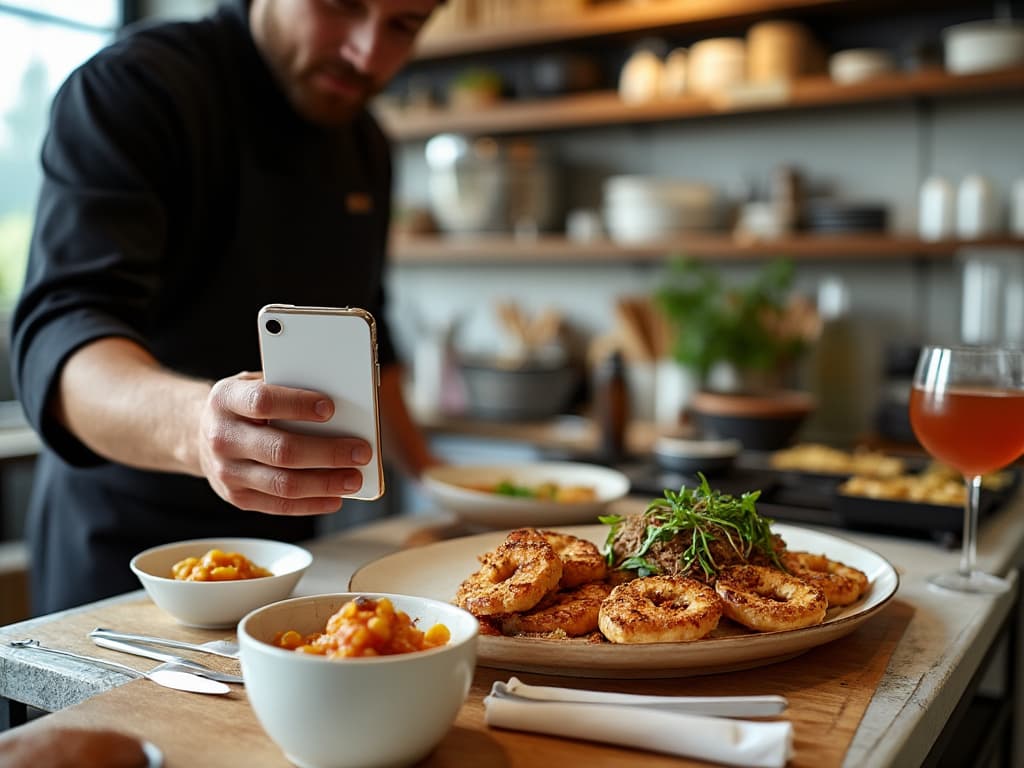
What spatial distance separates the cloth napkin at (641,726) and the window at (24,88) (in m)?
3.64

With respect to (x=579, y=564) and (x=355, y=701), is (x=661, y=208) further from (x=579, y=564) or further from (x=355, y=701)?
(x=355, y=701)

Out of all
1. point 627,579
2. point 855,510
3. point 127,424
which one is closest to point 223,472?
point 127,424

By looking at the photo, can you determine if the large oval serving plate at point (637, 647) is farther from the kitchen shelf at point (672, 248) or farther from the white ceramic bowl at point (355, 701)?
the kitchen shelf at point (672, 248)

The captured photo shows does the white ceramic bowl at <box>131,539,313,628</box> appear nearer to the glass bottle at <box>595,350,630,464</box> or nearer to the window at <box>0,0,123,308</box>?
the glass bottle at <box>595,350,630,464</box>

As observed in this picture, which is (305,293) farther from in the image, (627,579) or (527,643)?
(527,643)

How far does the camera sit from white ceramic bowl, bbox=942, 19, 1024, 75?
2670mm

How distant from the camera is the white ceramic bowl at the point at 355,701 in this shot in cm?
66

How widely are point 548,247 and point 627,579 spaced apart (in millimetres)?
2516

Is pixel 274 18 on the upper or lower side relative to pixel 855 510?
upper

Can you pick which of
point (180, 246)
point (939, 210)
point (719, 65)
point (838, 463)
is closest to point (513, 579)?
point (180, 246)

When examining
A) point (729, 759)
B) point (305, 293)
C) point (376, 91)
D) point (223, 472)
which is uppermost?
point (376, 91)

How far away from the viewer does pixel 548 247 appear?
135 inches

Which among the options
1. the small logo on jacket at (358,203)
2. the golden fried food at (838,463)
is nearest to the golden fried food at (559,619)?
the golden fried food at (838,463)

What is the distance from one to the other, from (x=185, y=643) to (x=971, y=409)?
88 cm
